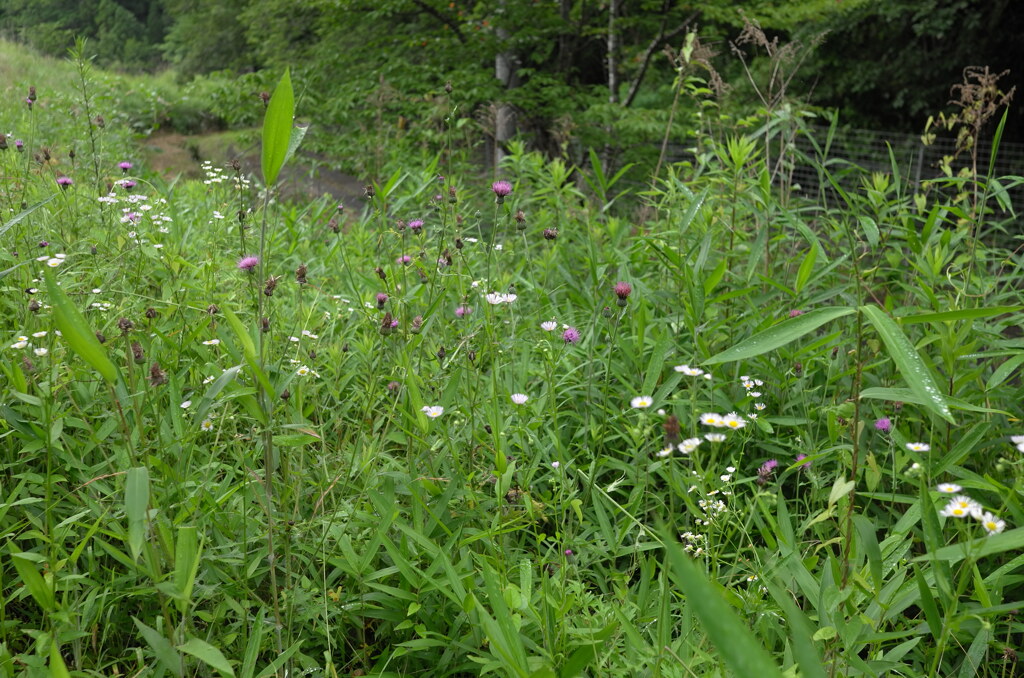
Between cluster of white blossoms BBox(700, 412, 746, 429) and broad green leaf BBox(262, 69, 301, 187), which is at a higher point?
broad green leaf BBox(262, 69, 301, 187)

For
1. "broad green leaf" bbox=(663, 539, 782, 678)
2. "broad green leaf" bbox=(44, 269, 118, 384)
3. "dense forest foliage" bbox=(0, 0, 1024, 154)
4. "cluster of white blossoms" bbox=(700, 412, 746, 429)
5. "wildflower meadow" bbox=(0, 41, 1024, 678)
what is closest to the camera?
"broad green leaf" bbox=(663, 539, 782, 678)

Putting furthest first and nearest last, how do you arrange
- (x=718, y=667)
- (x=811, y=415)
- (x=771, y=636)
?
(x=811, y=415) → (x=771, y=636) → (x=718, y=667)

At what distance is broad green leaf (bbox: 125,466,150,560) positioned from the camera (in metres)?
0.87

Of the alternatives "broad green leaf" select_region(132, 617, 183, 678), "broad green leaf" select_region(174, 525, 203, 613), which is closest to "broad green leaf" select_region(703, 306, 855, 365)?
"broad green leaf" select_region(174, 525, 203, 613)

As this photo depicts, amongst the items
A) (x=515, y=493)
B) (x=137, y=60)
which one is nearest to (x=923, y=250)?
(x=515, y=493)

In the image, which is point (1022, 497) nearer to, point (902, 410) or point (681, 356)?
point (902, 410)

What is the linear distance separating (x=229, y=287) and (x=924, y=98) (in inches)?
404

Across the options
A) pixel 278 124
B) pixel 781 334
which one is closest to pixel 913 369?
pixel 781 334

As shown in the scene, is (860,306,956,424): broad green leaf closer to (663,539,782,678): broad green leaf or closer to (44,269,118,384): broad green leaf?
(663,539,782,678): broad green leaf

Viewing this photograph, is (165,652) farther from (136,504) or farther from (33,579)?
(136,504)

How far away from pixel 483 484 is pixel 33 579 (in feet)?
2.73

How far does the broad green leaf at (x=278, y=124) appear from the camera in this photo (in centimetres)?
96

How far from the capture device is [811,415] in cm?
206

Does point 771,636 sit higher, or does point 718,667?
point 718,667
